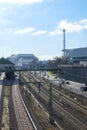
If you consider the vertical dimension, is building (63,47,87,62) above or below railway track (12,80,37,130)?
above

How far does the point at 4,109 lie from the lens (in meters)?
50.5

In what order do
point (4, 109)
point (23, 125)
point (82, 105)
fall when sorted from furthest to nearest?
point (82, 105)
point (4, 109)
point (23, 125)

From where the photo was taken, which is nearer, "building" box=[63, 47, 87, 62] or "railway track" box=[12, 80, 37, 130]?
"railway track" box=[12, 80, 37, 130]

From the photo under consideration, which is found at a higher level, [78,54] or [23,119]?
[78,54]

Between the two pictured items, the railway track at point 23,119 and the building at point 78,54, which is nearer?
the railway track at point 23,119

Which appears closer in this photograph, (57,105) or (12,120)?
(12,120)

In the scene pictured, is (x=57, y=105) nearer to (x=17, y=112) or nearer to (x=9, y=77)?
(x=17, y=112)

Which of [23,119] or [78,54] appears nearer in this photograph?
[23,119]

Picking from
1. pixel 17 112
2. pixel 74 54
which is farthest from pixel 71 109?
pixel 74 54

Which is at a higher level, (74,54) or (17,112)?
(74,54)

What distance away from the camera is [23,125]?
37719 mm

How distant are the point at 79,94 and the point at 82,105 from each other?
16.0m

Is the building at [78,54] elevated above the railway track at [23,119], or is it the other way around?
the building at [78,54]

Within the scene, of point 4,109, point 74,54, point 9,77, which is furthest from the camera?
point 74,54
